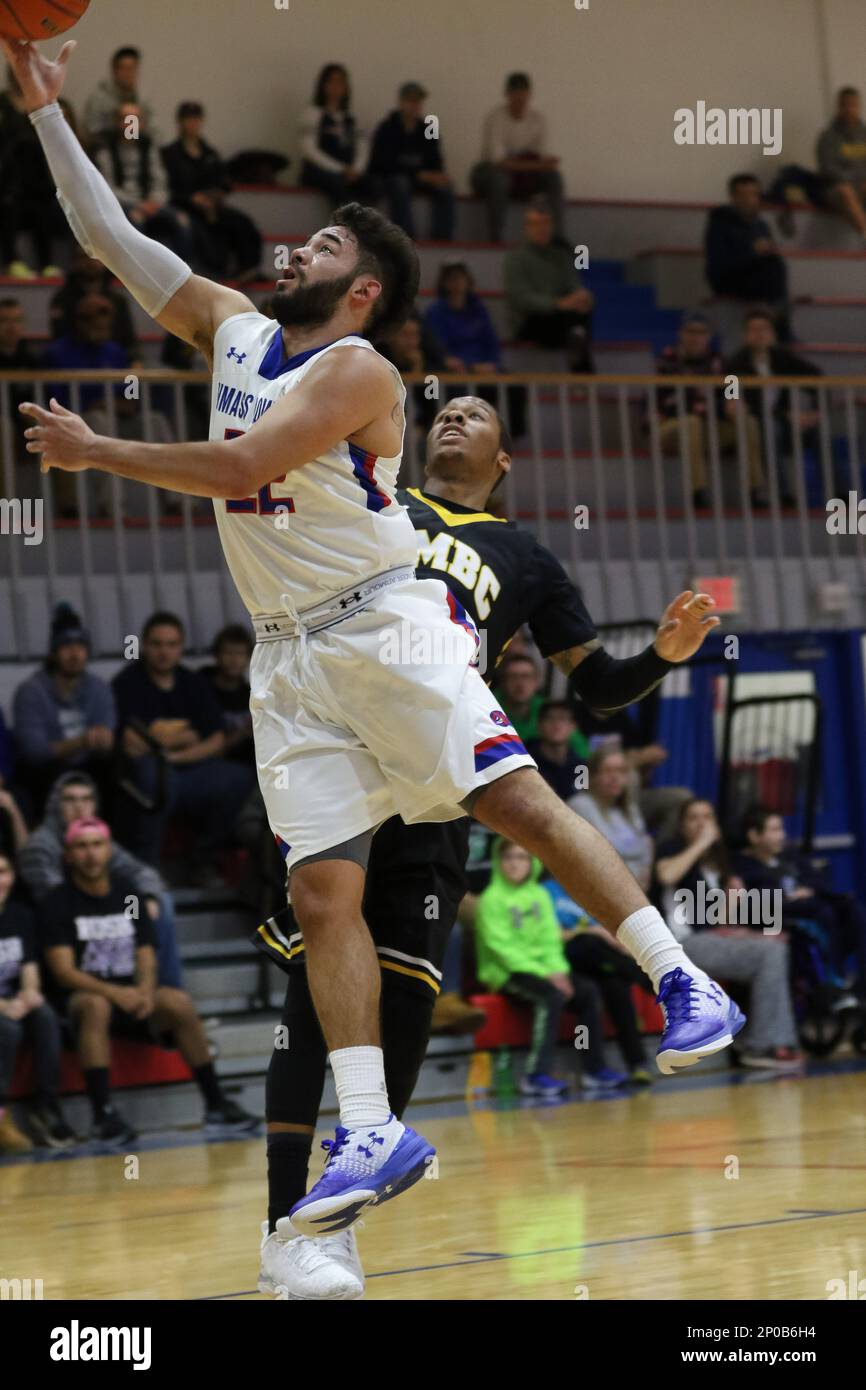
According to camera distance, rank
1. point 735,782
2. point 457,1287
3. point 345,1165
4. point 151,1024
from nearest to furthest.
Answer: point 345,1165 → point 457,1287 → point 151,1024 → point 735,782

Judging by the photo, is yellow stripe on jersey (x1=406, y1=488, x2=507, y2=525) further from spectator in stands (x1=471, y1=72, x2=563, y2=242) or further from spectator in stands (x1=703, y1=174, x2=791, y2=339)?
spectator in stands (x1=703, y1=174, x2=791, y2=339)

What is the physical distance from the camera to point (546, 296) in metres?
15.2

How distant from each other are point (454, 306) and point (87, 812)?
611cm

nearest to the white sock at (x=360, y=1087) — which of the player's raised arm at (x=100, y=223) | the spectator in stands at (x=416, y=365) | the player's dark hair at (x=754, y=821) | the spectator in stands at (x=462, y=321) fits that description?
the player's raised arm at (x=100, y=223)

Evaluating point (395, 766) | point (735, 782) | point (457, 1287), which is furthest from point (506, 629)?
point (735, 782)

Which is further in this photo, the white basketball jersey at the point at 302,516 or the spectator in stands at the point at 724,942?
the spectator in stands at the point at 724,942

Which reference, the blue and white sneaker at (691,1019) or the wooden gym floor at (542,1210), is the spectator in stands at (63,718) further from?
the blue and white sneaker at (691,1019)

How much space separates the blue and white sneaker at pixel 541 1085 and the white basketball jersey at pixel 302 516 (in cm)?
627

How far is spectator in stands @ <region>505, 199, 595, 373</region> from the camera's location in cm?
1504

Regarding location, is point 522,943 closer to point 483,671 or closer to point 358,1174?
point 483,671

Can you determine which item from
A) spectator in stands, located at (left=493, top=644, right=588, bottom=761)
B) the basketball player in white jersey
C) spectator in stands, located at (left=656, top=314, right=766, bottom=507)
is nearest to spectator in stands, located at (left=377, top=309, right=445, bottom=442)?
spectator in stands, located at (left=656, top=314, right=766, bottom=507)

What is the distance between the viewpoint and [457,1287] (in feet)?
15.4

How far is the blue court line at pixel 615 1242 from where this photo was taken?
5.01 m

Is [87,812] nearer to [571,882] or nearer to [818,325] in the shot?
[571,882]
